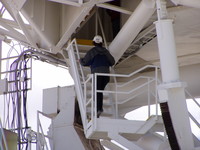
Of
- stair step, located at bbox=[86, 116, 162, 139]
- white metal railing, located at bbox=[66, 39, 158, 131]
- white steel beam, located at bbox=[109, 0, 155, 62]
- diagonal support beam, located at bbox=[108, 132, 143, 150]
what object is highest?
white steel beam, located at bbox=[109, 0, 155, 62]

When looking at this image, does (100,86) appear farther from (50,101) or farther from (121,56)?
(50,101)

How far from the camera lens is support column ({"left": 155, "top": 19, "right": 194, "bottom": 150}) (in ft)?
42.9

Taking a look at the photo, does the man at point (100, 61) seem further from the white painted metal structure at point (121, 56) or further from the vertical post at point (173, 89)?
the vertical post at point (173, 89)

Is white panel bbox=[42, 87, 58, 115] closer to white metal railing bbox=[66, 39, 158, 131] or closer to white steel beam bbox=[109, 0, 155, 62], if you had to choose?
white metal railing bbox=[66, 39, 158, 131]

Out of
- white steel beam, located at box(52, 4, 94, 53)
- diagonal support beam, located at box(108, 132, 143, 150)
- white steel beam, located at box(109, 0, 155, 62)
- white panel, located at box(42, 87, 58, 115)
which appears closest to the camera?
diagonal support beam, located at box(108, 132, 143, 150)

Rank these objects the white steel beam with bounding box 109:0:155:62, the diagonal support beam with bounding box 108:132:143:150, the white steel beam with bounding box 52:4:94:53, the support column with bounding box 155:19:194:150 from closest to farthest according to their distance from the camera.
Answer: the support column with bounding box 155:19:194:150 < the diagonal support beam with bounding box 108:132:143:150 < the white steel beam with bounding box 109:0:155:62 < the white steel beam with bounding box 52:4:94:53

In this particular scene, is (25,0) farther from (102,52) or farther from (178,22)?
(178,22)

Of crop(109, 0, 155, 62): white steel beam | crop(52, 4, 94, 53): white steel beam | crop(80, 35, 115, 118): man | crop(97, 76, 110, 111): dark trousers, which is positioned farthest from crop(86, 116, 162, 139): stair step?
crop(52, 4, 94, 53): white steel beam

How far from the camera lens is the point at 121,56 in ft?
59.9

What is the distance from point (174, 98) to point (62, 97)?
6.70 m

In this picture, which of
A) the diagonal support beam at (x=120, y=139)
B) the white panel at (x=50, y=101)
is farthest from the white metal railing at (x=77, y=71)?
the white panel at (x=50, y=101)

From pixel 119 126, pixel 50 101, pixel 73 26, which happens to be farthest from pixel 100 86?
pixel 50 101

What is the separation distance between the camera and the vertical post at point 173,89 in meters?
13.1

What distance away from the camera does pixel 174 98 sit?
13133 millimetres
